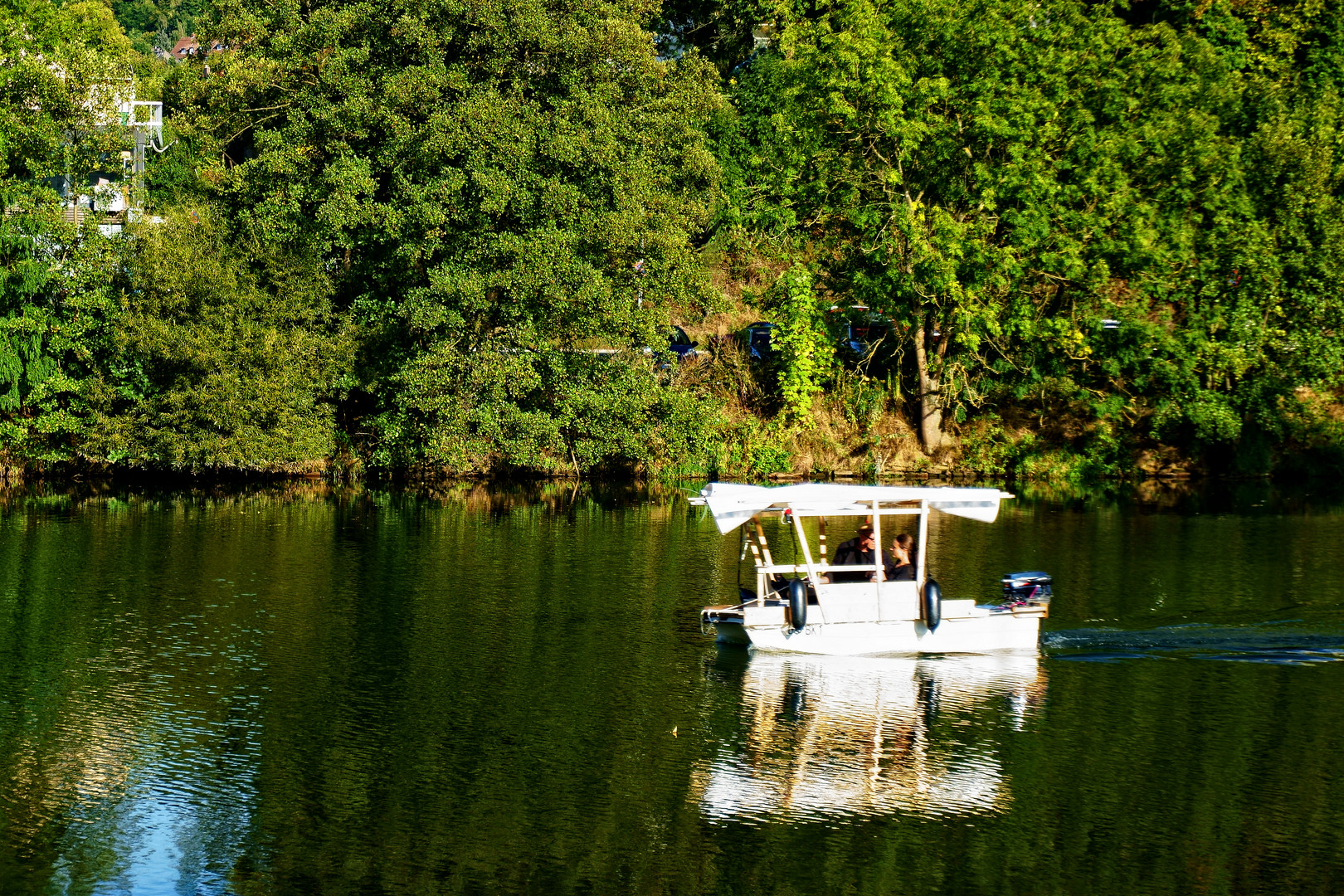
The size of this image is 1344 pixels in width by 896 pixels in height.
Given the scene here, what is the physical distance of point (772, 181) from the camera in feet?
170

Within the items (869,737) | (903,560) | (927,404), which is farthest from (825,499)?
(927,404)

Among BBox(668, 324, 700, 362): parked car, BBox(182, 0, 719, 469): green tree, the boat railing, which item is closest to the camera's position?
the boat railing

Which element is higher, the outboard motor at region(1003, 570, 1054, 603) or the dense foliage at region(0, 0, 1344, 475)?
the dense foliage at region(0, 0, 1344, 475)

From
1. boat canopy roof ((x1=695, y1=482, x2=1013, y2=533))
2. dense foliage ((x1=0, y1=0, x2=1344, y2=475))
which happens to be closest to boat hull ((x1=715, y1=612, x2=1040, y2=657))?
boat canopy roof ((x1=695, y1=482, x2=1013, y2=533))

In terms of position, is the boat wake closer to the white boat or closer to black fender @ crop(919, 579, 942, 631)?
the white boat

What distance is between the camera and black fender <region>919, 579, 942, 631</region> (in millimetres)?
24828

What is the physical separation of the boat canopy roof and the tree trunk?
1043 inches

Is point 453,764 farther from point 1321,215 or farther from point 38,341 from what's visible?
point 1321,215

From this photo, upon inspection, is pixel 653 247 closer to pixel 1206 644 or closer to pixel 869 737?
pixel 1206 644

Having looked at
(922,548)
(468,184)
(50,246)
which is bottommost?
(922,548)

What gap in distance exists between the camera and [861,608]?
25297 mm

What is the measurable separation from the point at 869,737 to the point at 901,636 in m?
5.00

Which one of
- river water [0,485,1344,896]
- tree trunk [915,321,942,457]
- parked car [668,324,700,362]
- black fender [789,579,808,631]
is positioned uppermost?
parked car [668,324,700,362]

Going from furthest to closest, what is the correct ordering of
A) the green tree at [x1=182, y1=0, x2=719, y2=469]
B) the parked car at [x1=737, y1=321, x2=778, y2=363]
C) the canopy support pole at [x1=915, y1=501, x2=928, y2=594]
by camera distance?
1. the parked car at [x1=737, y1=321, x2=778, y2=363]
2. the green tree at [x1=182, y1=0, x2=719, y2=469]
3. the canopy support pole at [x1=915, y1=501, x2=928, y2=594]
